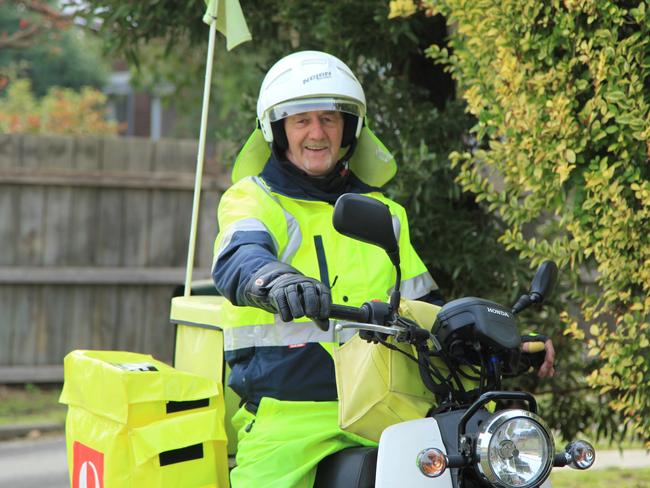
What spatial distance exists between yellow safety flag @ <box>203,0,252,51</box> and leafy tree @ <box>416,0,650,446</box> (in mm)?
963

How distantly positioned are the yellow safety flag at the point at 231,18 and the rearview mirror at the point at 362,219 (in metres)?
2.08

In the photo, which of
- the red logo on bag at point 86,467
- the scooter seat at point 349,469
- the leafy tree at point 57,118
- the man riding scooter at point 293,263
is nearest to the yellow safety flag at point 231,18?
the man riding scooter at point 293,263

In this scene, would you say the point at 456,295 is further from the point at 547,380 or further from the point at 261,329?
the point at 261,329

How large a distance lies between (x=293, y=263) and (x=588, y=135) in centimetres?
143

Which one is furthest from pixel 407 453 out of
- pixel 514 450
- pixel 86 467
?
pixel 86 467

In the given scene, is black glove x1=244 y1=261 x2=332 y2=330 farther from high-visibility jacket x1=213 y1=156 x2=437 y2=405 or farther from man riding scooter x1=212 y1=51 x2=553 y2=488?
high-visibility jacket x1=213 y1=156 x2=437 y2=405

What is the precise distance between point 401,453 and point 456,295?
3541 mm

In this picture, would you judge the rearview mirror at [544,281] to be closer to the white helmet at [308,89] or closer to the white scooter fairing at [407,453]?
the white scooter fairing at [407,453]

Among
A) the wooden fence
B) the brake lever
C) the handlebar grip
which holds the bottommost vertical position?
the wooden fence

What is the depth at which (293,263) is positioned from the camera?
134 inches

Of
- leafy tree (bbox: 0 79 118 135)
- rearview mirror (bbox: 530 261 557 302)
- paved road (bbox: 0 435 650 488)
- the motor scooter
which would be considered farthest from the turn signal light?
leafy tree (bbox: 0 79 118 135)

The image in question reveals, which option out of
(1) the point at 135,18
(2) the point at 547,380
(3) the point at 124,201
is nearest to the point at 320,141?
(2) the point at 547,380

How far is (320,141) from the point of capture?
363 cm

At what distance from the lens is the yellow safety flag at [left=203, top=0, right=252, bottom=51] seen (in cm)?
451
